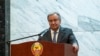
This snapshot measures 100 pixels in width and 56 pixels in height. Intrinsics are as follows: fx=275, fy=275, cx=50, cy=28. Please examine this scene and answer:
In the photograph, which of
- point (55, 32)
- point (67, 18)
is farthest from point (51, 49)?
point (67, 18)

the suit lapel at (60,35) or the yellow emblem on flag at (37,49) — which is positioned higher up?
the suit lapel at (60,35)

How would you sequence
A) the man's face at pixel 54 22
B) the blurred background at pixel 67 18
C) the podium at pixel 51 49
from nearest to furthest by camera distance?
the podium at pixel 51 49 < the man's face at pixel 54 22 < the blurred background at pixel 67 18

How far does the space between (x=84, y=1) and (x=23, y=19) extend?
3.37 ft

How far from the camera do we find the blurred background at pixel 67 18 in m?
4.18

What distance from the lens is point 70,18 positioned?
427 centimetres

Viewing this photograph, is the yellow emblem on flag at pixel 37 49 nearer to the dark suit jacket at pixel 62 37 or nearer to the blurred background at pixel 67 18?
the dark suit jacket at pixel 62 37

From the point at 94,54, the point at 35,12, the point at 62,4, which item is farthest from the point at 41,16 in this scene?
the point at 94,54

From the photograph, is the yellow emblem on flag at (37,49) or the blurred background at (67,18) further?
the blurred background at (67,18)

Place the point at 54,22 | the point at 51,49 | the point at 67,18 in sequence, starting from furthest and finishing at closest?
the point at 67,18 < the point at 54,22 < the point at 51,49

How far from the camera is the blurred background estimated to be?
13.7 feet

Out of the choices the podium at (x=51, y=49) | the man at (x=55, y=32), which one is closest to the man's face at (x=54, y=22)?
the man at (x=55, y=32)

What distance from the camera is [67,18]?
4.29 meters

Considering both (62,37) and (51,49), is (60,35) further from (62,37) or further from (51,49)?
(51,49)

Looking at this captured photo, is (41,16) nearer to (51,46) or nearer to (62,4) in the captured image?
(62,4)
